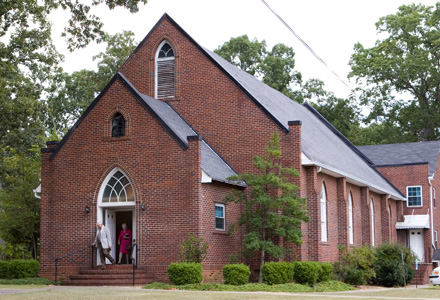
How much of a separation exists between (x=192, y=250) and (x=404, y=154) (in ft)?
87.9

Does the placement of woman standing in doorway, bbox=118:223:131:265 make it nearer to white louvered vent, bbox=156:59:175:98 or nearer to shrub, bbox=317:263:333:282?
white louvered vent, bbox=156:59:175:98

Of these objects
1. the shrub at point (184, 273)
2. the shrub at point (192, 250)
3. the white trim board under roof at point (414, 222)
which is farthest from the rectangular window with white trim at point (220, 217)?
the white trim board under roof at point (414, 222)

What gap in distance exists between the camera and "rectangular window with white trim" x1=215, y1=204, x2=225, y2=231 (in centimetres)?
2536

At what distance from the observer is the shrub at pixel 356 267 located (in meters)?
28.5

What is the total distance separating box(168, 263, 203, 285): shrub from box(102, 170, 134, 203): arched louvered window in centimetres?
412

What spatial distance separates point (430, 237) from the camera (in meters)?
43.4

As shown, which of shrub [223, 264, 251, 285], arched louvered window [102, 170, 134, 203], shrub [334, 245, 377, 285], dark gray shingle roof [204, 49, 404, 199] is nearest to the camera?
shrub [223, 264, 251, 285]

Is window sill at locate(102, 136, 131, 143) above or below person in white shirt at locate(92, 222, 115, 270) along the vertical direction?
above

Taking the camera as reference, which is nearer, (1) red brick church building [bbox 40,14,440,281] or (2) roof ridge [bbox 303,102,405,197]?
(1) red brick church building [bbox 40,14,440,281]

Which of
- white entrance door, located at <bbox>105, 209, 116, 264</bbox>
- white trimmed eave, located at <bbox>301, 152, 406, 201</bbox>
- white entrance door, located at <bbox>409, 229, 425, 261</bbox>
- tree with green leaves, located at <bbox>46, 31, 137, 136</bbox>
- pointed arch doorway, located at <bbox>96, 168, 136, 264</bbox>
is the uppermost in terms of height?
tree with green leaves, located at <bbox>46, 31, 137, 136</bbox>

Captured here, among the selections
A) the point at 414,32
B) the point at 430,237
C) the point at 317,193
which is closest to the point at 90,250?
the point at 317,193

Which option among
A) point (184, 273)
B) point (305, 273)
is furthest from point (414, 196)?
point (184, 273)

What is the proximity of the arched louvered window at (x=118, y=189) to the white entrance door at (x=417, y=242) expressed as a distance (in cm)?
2472

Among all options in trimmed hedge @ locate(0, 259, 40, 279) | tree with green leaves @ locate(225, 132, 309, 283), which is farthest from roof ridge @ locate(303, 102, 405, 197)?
trimmed hedge @ locate(0, 259, 40, 279)
